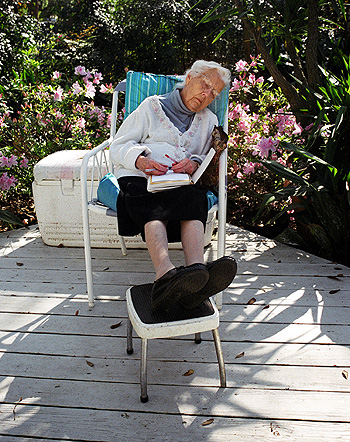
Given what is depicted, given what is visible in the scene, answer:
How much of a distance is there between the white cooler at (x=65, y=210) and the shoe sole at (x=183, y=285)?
1.43 m

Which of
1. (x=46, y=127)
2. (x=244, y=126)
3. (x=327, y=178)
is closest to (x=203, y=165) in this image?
(x=327, y=178)

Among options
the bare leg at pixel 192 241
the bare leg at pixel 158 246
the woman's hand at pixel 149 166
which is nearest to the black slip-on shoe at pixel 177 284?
the bare leg at pixel 158 246

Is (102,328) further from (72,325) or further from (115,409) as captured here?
(115,409)

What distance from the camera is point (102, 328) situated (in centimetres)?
221

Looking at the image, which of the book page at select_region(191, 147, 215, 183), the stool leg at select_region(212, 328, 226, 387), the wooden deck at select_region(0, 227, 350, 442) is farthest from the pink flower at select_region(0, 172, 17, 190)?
the stool leg at select_region(212, 328, 226, 387)

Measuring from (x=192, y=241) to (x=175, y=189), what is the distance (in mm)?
273

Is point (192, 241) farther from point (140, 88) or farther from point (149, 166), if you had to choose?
point (140, 88)

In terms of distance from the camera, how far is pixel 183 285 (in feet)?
5.33

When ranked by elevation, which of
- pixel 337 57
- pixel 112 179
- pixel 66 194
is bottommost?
pixel 66 194

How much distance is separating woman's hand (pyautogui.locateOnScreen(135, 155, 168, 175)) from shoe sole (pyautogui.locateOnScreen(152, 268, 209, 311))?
0.69m

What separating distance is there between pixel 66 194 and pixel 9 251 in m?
0.57

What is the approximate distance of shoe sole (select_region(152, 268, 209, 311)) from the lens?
63.4 inches

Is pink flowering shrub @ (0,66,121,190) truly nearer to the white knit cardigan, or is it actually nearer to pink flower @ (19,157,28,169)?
pink flower @ (19,157,28,169)

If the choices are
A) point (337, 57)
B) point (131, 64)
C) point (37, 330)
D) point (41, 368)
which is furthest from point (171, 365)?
point (131, 64)
